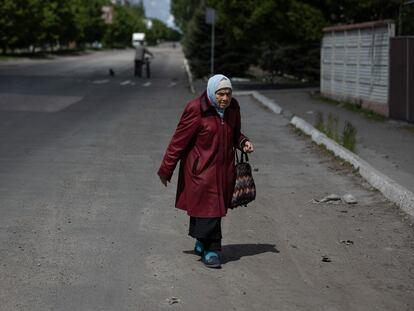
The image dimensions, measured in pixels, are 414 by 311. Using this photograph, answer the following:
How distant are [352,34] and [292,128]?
5.95m

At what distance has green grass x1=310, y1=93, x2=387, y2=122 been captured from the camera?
1886cm

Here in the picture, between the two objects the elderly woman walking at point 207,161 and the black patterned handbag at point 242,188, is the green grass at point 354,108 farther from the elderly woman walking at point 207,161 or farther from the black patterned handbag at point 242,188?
the elderly woman walking at point 207,161

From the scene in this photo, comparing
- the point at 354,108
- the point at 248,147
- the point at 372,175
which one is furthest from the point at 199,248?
the point at 354,108

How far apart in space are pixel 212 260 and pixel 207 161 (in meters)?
0.72

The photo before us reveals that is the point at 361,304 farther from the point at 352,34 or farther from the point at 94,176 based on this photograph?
the point at 352,34

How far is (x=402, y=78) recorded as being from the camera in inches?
690

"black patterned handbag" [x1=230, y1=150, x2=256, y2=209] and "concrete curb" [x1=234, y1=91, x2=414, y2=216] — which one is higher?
"black patterned handbag" [x1=230, y1=150, x2=256, y2=209]

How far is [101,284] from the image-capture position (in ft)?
18.5

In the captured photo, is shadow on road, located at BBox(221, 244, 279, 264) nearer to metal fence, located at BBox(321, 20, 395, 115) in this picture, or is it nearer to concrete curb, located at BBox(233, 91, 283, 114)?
metal fence, located at BBox(321, 20, 395, 115)

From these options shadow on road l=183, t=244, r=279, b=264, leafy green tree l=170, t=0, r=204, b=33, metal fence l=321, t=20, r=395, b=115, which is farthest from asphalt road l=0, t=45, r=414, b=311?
leafy green tree l=170, t=0, r=204, b=33

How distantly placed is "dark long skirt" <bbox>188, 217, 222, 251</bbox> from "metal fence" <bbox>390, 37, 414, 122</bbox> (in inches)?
451

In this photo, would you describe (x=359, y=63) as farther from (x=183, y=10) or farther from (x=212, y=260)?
(x=183, y=10)

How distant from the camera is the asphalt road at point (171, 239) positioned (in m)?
5.43

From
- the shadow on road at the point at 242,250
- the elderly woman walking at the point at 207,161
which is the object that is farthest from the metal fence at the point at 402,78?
the elderly woman walking at the point at 207,161
